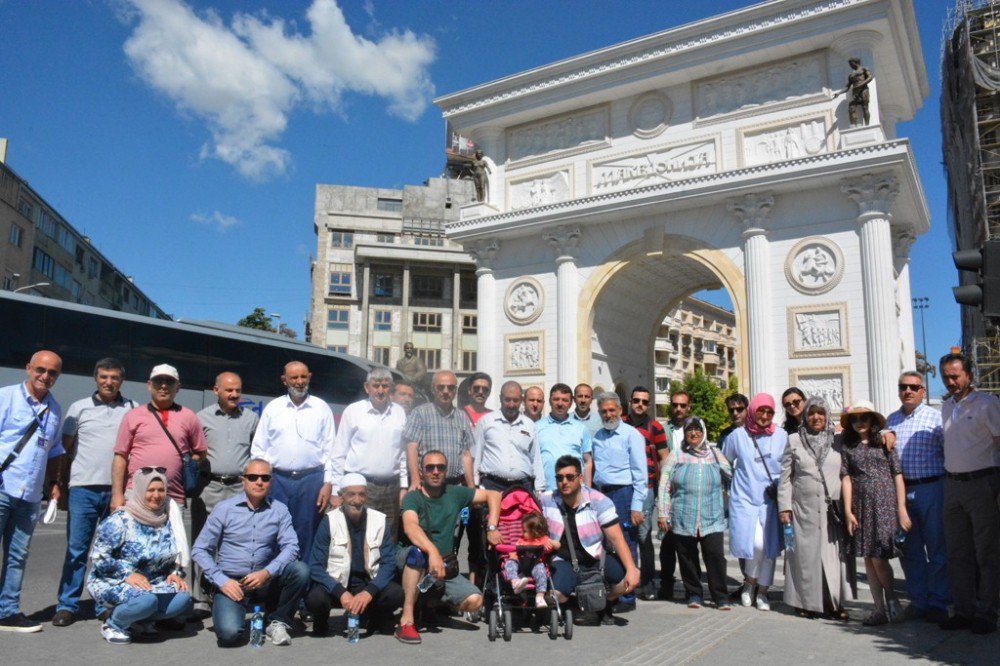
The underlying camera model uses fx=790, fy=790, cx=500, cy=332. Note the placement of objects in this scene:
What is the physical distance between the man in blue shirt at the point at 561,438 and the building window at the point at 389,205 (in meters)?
51.6

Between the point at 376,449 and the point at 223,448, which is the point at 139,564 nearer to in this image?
the point at 223,448

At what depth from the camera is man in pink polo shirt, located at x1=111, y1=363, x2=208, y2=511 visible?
6.21 metres

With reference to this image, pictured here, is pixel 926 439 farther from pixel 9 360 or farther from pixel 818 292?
pixel 9 360

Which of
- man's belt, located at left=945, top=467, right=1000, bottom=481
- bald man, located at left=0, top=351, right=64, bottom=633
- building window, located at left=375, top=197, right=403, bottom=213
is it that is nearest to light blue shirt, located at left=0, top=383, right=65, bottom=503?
bald man, located at left=0, top=351, right=64, bottom=633

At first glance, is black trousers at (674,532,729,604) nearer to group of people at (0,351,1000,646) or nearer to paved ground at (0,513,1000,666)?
group of people at (0,351,1000,646)

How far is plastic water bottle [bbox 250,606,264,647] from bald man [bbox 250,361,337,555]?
3.39ft

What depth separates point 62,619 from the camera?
596 centimetres

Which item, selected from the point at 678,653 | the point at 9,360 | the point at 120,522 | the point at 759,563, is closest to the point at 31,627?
the point at 120,522

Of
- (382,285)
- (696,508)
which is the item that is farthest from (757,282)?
(382,285)

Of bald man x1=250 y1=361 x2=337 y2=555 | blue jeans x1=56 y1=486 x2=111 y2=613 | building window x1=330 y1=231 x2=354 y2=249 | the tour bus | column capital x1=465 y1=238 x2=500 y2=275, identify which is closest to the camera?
blue jeans x1=56 y1=486 x2=111 y2=613

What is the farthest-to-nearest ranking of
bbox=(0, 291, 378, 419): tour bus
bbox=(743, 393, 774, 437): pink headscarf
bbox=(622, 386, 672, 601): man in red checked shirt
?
bbox=(0, 291, 378, 419): tour bus → bbox=(622, 386, 672, 601): man in red checked shirt → bbox=(743, 393, 774, 437): pink headscarf

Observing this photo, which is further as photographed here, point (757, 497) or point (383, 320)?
point (383, 320)

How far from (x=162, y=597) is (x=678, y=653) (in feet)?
12.2

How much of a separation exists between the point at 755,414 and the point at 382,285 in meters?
44.2
